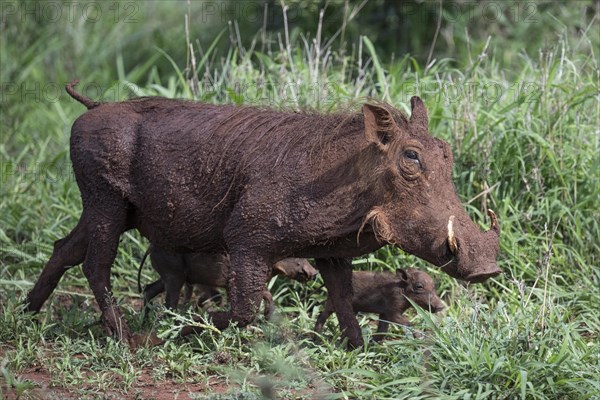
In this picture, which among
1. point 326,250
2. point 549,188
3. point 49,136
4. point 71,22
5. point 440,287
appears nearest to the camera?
point 326,250

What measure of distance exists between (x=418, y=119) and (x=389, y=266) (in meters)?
1.62

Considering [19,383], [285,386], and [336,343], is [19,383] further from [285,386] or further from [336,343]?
[336,343]

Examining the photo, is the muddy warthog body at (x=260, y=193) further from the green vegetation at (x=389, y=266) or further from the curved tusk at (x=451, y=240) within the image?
the green vegetation at (x=389, y=266)

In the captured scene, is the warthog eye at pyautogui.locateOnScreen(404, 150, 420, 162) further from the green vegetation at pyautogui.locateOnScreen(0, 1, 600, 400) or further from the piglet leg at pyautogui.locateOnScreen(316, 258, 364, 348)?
the piglet leg at pyautogui.locateOnScreen(316, 258, 364, 348)

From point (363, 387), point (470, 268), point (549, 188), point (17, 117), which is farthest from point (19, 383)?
point (17, 117)

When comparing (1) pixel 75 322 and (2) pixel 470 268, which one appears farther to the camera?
(1) pixel 75 322

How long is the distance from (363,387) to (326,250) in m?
0.80

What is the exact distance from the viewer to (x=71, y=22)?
12273mm

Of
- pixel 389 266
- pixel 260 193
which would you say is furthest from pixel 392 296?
pixel 260 193

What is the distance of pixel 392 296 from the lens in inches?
249

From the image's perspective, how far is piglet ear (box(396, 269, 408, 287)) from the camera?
639 centimetres

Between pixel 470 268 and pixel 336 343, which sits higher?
pixel 470 268

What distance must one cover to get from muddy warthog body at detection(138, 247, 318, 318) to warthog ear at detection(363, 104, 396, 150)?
1316 millimetres

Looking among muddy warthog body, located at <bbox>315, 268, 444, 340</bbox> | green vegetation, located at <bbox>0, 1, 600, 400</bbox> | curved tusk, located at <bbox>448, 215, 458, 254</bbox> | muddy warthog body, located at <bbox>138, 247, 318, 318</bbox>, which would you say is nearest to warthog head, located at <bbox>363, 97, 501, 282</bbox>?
curved tusk, located at <bbox>448, 215, 458, 254</bbox>
